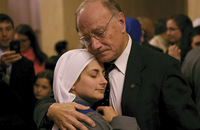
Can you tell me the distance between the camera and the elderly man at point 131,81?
189 cm

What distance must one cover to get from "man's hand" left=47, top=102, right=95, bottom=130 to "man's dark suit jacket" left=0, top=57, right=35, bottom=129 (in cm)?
107

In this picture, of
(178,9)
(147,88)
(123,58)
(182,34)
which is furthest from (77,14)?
(178,9)

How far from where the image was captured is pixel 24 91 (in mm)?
3031

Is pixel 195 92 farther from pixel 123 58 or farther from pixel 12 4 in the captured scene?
pixel 12 4

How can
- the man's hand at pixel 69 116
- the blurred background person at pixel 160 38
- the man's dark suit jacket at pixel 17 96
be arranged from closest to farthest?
the man's hand at pixel 69 116, the man's dark suit jacket at pixel 17 96, the blurred background person at pixel 160 38

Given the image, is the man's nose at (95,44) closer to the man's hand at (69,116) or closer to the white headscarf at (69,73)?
the white headscarf at (69,73)

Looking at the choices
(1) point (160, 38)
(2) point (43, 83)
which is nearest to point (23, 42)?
(2) point (43, 83)

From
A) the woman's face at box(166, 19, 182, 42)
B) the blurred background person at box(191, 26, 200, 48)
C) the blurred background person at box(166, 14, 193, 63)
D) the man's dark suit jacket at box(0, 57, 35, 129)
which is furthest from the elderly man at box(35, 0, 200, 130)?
the woman's face at box(166, 19, 182, 42)

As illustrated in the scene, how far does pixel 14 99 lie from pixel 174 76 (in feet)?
5.77

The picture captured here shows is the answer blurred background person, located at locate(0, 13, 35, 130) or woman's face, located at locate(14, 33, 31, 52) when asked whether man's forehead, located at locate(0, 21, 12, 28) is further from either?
woman's face, located at locate(14, 33, 31, 52)

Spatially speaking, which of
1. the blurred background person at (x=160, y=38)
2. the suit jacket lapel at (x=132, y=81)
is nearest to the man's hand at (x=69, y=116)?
the suit jacket lapel at (x=132, y=81)

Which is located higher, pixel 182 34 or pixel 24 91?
pixel 182 34

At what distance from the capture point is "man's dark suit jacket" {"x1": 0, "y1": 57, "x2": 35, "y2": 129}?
2.90 metres

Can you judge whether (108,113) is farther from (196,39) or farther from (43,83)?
(196,39)
